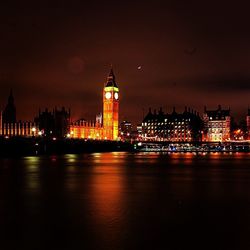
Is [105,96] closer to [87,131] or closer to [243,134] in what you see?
[87,131]

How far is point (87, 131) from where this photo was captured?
393 ft

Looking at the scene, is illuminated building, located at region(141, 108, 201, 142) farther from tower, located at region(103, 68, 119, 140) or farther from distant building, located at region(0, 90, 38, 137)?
distant building, located at region(0, 90, 38, 137)

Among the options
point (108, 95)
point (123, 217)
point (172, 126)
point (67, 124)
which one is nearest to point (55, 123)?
point (67, 124)

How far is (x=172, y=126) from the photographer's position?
16475cm

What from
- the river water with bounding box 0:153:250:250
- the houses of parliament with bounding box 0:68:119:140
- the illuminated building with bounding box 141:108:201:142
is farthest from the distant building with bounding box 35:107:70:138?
the river water with bounding box 0:153:250:250

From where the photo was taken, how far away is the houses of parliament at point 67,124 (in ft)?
350

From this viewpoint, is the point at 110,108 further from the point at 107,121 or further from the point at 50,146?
the point at 50,146

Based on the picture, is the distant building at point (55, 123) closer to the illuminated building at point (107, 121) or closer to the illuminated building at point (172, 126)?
the illuminated building at point (107, 121)

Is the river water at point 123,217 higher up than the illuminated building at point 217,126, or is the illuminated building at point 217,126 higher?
the illuminated building at point 217,126

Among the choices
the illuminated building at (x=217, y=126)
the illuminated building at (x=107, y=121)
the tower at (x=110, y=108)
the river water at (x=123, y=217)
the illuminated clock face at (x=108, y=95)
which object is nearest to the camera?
the river water at (x=123, y=217)

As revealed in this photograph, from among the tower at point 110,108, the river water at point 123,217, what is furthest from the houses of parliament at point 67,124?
the river water at point 123,217

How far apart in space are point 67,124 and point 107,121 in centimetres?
2422

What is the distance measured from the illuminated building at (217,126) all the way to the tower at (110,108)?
38.8m

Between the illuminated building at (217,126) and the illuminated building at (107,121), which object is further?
the illuminated building at (217,126)
